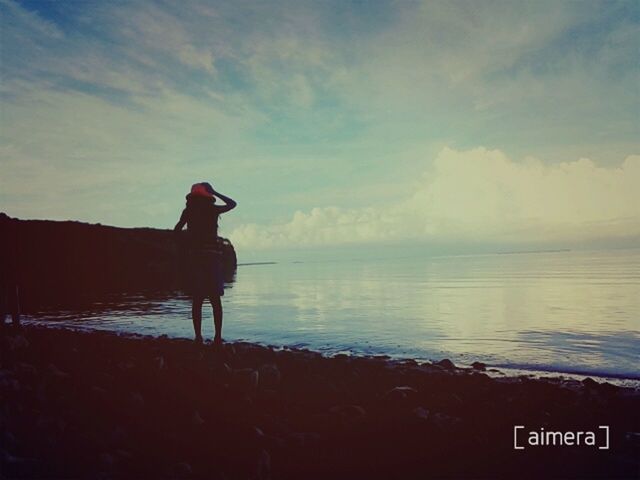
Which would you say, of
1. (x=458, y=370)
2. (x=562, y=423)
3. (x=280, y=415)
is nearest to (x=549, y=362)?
(x=458, y=370)

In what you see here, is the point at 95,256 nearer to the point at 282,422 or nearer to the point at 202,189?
the point at 202,189

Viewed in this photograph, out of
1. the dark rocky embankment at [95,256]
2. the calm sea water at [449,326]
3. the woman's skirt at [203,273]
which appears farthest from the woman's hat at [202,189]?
the dark rocky embankment at [95,256]

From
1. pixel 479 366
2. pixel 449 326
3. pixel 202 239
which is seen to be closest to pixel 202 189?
pixel 202 239

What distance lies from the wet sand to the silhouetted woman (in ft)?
5.11

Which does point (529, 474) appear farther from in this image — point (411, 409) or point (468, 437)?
point (411, 409)

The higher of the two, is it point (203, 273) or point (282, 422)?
point (203, 273)

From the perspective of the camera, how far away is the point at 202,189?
29.3 feet

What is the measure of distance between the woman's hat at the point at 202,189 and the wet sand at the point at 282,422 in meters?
3.36

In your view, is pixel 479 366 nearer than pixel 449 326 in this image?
Yes

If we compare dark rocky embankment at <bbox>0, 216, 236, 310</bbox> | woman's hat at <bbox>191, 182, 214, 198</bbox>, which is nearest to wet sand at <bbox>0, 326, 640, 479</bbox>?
woman's hat at <bbox>191, 182, 214, 198</bbox>

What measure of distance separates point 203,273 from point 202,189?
176 cm

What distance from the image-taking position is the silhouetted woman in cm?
883

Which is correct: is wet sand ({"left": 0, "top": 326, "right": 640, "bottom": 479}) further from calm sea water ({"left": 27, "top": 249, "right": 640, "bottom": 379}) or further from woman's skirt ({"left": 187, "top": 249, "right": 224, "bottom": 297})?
calm sea water ({"left": 27, "top": 249, "right": 640, "bottom": 379})

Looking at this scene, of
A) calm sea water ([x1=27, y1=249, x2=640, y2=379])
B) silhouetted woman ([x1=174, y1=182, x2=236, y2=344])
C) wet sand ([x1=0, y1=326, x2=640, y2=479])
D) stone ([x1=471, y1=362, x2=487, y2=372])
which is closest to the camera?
wet sand ([x1=0, y1=326, x2=640, y2=479])
